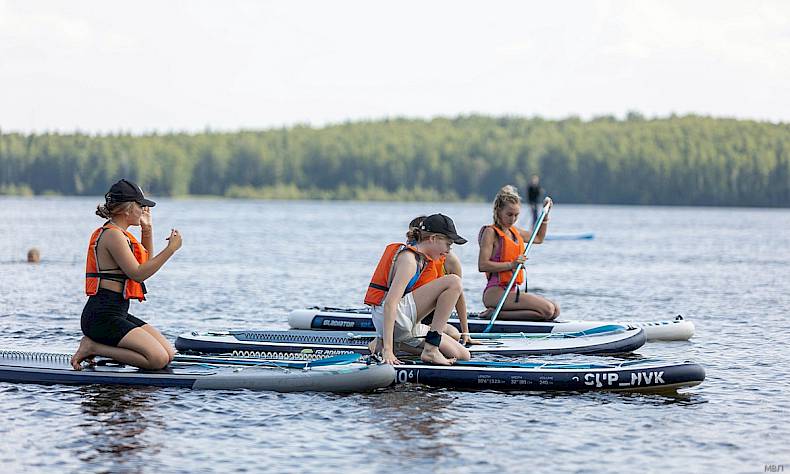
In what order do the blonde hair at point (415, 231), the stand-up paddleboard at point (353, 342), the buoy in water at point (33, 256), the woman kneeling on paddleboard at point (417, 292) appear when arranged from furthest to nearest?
the buoy in water at point (33, 256)
the stand-up paddleboard at point (353, 342)
the blonde hair at point (415, 231)
the woman kneeling on paddleboard at point (417, 292)

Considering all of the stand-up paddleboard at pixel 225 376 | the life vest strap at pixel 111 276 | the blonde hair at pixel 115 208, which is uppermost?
the blonde hair at pixel 115 208

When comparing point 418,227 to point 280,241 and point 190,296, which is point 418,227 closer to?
point 190,296

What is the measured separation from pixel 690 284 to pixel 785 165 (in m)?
126

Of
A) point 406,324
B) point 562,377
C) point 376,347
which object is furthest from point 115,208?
point 562,377

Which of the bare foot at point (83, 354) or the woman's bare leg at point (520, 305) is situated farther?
the woman's bare leg at point (520, 305)

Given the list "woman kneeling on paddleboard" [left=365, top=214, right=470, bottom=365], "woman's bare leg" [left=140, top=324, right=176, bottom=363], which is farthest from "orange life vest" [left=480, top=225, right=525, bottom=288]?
"woman's bare leg" [left=140, top=324, right=176, bottom=363]

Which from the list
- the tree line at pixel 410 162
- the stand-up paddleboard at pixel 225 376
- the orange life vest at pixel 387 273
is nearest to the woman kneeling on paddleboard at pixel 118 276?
the stand-up paddleboard at pixel 225 376

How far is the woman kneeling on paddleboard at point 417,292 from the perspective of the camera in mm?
11016

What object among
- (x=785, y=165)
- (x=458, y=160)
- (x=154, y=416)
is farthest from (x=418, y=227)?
(x=458, y=160)

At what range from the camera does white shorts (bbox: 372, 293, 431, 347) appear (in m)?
11.6

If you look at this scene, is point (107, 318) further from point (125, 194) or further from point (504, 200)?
point (504, 200)

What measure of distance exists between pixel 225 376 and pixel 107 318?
1285 mm

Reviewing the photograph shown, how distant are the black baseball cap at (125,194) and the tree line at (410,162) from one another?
142 meters

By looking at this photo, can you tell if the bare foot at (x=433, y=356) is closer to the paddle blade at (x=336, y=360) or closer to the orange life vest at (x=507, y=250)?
the paddle blade at (x=336, y=360)
